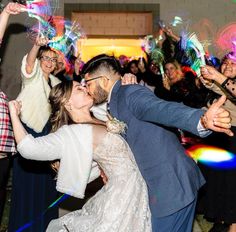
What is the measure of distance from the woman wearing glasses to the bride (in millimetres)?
1581

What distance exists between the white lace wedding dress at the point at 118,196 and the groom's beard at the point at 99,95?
293 millimetres

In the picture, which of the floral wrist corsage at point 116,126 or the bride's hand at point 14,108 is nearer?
the floral wrist corsage at point 116,126

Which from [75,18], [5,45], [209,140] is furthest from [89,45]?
[209,140]

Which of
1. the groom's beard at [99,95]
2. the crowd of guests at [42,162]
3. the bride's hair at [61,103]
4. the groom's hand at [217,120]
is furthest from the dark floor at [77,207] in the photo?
the groom's hand at [217,120]

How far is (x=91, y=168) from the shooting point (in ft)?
11.4

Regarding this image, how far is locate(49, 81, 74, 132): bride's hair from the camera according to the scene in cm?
366

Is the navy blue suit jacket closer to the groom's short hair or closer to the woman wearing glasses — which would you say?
the groom's short hair

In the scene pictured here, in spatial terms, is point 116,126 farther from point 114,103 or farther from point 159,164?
point 159,164

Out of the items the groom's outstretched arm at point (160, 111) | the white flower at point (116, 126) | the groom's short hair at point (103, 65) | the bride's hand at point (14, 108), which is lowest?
the white flower at point (116, 126)

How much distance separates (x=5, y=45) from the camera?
43.1 feet

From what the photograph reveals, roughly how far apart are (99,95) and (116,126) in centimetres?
37

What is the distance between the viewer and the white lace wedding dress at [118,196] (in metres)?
3.25

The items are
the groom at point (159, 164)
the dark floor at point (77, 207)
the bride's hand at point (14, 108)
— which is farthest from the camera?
the dark floor at point (77, 207)

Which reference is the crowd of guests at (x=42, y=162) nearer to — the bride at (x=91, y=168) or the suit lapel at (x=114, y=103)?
the bride at (x=91, y=168)
